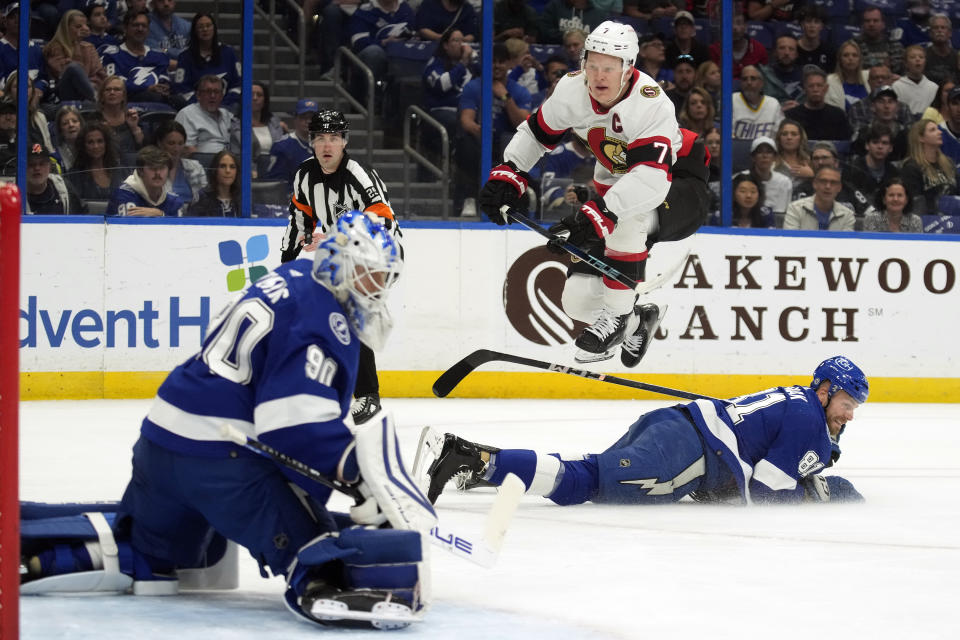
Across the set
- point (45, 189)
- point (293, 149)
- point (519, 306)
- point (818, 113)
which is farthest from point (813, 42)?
point (45, 189)

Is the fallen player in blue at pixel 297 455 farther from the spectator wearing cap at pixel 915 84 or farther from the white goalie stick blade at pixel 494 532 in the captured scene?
the spectator wearing cap at pixel 915 84

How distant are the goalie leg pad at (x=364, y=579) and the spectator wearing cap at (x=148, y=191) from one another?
5.13 metres

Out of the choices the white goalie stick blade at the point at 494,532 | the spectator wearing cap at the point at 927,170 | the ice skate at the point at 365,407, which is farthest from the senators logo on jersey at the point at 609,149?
the spectator wearing cap at the point at 927,170

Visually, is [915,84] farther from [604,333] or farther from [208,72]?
[604,333]

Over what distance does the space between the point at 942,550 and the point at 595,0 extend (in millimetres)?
5197

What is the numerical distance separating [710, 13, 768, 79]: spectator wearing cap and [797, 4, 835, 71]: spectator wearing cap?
0.83 ft

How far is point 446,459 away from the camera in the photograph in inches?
169

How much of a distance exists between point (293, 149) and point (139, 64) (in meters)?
0.93

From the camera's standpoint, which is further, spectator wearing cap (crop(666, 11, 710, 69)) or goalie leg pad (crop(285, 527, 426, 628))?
spectator wearing cap (crop(666, 11, 710, 69))

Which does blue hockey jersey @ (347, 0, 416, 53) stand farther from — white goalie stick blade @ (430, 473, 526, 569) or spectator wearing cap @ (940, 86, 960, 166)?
white goalie stick blade @ (430, 473, 526, 569)

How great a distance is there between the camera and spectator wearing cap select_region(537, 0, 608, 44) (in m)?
8.32

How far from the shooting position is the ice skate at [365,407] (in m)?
5.91

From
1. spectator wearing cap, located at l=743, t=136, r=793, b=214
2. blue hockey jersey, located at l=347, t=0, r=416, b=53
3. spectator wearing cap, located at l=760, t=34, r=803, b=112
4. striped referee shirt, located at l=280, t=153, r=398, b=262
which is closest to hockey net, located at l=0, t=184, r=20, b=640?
striped referee shirt, located at l=280, t=153, r=398, b=262

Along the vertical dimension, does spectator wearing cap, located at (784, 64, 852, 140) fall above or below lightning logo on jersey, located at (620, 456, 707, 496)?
above
